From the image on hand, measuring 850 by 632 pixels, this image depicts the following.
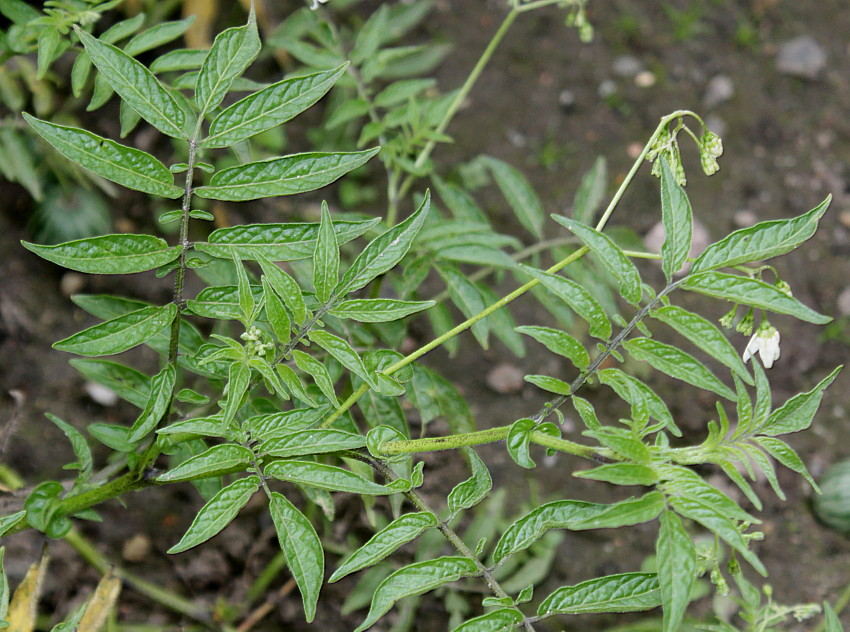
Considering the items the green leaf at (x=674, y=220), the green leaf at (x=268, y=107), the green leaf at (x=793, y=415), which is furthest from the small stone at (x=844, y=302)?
the green leaf at (x=268, y=107)

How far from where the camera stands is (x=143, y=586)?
2379mm

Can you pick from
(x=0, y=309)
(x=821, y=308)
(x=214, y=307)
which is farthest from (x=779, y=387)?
(x=0, y=309)

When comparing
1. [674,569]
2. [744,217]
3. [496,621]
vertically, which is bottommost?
[744,217]

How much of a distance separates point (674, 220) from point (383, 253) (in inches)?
19.4

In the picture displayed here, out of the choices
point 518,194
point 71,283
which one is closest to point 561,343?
point 518,194

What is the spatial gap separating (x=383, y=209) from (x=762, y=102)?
5.62ft

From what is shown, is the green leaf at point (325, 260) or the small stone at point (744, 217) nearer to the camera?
the green leaf at point (325, 260)

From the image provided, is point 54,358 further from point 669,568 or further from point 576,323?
point 669,568

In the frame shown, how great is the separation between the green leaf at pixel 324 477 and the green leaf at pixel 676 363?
1.58 feet

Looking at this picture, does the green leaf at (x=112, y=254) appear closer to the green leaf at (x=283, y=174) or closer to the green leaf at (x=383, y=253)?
the green leaf at (x=283, y=174)

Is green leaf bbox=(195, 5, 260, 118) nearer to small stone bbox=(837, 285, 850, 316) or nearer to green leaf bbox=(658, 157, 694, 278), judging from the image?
green leaf bbox=(658, 157, 694, 278)

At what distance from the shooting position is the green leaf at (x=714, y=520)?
3.60ft

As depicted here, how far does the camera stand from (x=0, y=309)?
2744 millimetres

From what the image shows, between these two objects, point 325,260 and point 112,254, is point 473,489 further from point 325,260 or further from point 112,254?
point 112,254
